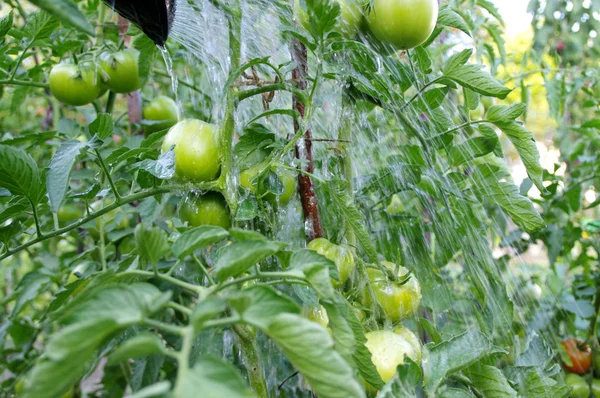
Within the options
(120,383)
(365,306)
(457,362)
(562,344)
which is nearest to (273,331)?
(457,362)

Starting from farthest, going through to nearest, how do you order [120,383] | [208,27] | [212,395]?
[120,383], [208,27], [212,395]


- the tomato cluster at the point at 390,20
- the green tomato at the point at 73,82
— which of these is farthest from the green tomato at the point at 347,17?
the green tomato at the point at 73,82

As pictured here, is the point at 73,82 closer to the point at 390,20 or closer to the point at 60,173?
the point at 60,173

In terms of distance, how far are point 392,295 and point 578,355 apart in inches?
33.0

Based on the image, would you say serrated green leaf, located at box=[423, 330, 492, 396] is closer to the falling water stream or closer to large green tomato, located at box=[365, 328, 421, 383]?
large green tomato, located at box=[365, 328, 421, 383]

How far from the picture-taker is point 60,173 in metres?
0.57

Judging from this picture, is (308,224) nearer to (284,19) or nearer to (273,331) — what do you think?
(284,19)

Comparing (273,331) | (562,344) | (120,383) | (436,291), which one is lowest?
(120,383)

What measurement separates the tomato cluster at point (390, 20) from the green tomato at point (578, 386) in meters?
0.87

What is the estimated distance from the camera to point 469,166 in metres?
0.86

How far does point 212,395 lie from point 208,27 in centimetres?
68

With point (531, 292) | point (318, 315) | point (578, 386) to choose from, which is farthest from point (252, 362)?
point (531, 292)

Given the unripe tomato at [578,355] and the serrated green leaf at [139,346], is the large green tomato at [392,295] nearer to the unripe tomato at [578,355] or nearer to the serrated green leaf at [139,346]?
the serrated green leaf at [139,346]

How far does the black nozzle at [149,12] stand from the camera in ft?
1.88
